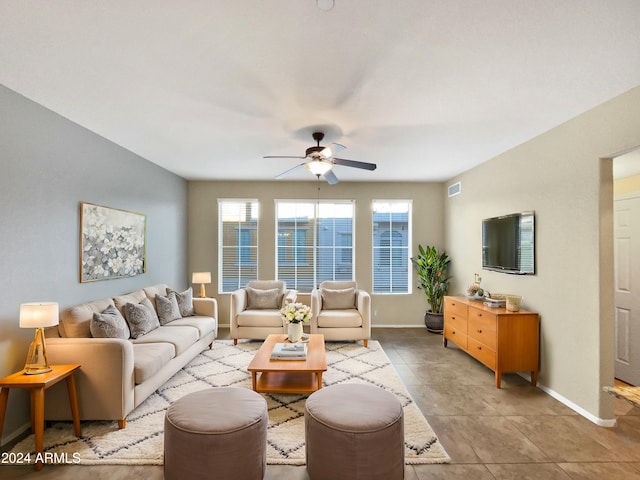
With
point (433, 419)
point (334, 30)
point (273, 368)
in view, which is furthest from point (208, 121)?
point (433, 419)

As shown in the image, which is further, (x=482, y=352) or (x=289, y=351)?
(x=482, y=352)

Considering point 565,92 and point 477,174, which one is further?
point 477,174

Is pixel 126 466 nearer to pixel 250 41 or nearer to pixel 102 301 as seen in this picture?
pixel 102 301

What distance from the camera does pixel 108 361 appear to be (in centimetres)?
276

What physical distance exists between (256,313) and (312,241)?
6.30 ft

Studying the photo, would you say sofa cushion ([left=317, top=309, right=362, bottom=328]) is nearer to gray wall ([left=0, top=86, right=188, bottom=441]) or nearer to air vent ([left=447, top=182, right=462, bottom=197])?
gray wall ([left=0, top=86, right=188, bottom=441])

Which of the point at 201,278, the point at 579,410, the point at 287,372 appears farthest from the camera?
the point at 201,278

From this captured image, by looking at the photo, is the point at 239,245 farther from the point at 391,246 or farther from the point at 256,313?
the point at 391,246

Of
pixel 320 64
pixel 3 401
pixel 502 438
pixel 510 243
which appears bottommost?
pixel 502 438

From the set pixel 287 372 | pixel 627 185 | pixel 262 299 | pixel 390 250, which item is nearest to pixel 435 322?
pixel 390 250

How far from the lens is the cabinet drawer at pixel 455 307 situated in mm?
4552

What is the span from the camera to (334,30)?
1.94 m

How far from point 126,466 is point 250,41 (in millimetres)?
2954

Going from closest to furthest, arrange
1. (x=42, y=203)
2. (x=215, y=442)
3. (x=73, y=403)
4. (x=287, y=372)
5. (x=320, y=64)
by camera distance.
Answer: (x=215, y=442) → (x=320, y=64) → (x=73, y=403) → (x=42, y=203) → (x=287, y=372)
